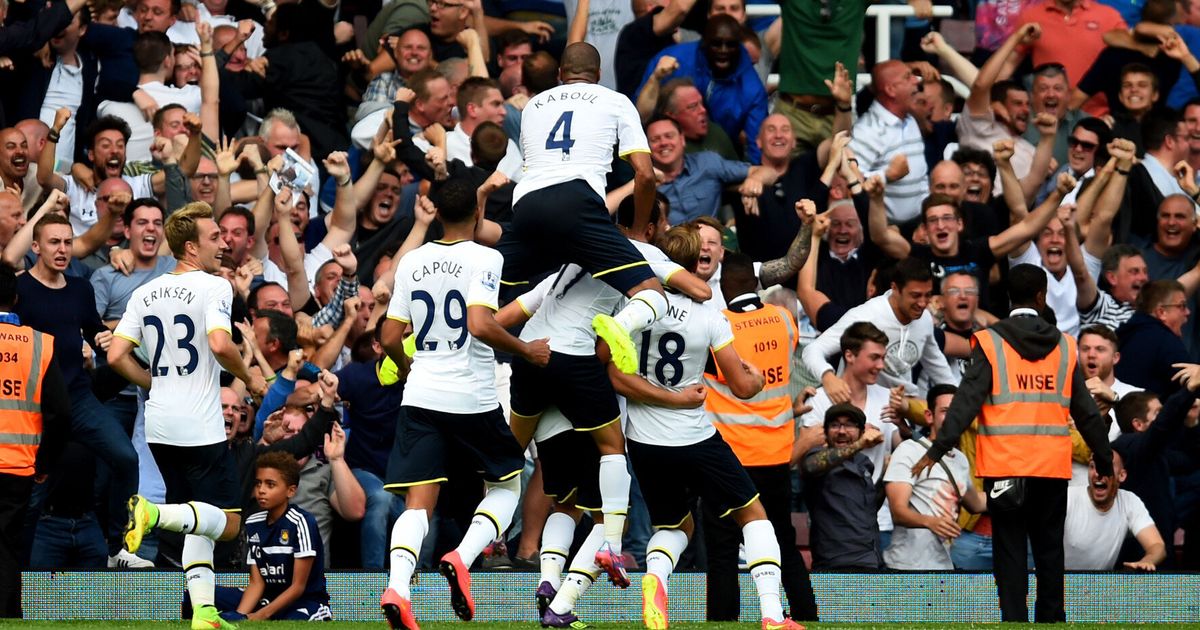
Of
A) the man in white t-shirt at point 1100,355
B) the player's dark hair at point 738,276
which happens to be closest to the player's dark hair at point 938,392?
the man in white t-shirt at point 1100,355

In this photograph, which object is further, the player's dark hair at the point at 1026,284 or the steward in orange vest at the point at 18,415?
the player's dark hair at the point at 1026,284

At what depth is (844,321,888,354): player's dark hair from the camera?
13750 mm

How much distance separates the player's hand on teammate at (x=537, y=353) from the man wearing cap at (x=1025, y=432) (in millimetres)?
2837

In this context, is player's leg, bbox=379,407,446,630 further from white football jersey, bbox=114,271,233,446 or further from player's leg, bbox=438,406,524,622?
white football jersey, bbox=114,271,233,446

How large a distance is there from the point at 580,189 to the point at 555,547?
1.91 m

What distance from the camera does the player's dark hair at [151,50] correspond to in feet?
52.1

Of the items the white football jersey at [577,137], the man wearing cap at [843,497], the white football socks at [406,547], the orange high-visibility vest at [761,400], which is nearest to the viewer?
the white football socks at [406,547]

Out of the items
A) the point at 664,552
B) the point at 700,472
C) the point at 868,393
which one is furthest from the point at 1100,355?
the point at 664,552

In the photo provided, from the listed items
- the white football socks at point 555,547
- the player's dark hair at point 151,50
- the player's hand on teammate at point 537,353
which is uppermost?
the player's dark hair at point 151,50

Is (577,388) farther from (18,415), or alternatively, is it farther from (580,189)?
(18,415)

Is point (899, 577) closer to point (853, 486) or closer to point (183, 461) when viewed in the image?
point (853, 486)

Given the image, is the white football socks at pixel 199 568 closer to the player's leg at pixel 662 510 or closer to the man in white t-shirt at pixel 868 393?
the player's leg at pixel 662 510

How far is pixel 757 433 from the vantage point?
1212 centimetres

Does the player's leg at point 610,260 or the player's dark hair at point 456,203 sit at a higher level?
the player's dark hair at point 456,203
